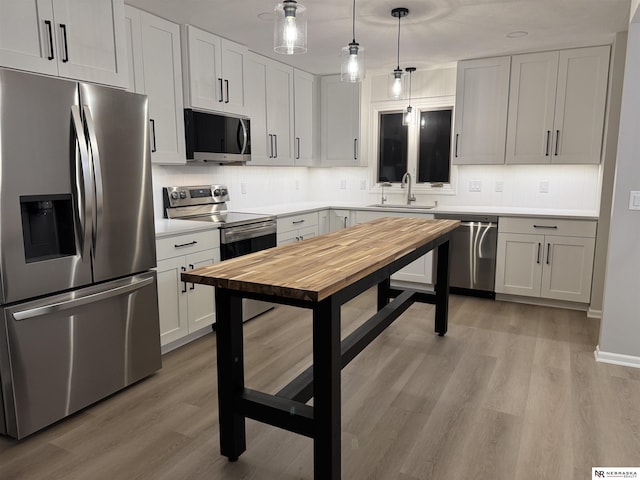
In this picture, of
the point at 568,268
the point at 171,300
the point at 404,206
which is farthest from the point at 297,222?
the point at 568,268

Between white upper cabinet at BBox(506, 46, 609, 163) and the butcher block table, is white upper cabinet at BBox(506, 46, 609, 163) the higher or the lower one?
the higher one

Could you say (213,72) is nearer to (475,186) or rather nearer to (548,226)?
(475,186)

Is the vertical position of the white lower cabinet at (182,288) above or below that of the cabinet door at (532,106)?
below

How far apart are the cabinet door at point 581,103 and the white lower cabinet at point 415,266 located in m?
1.43

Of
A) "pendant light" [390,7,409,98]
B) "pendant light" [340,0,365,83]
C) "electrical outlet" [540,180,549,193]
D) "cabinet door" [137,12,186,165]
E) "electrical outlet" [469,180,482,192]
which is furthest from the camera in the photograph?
"electrical outlet" [469,180,482,192]

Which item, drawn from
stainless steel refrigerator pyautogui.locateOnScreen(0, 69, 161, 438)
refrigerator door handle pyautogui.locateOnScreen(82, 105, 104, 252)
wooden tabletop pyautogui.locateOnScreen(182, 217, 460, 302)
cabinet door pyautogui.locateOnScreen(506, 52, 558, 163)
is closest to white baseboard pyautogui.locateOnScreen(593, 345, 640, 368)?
wooden tabletop pyautogui.locateOnScreen(182, 217, 460, 302)

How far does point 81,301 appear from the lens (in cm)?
236

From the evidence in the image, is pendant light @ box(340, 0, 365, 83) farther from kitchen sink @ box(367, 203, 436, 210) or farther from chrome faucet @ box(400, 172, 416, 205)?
chrome faucet @ box(400, 172, 416, 205)

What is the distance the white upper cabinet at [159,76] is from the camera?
123 inches

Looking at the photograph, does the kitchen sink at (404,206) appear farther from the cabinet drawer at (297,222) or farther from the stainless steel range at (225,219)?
the stainless steel range at (225,219)

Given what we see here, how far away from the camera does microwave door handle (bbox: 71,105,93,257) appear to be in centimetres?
226

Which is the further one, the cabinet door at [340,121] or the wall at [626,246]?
the cabinet door at [340,121]

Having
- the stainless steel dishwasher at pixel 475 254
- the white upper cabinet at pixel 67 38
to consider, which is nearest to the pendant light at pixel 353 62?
the white upper cabinet at pixel 67 38

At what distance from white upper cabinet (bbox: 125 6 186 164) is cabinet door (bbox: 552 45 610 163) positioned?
134 inches
